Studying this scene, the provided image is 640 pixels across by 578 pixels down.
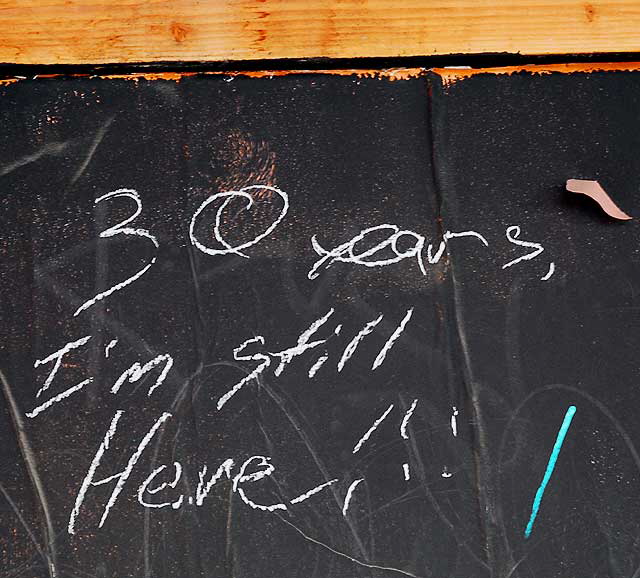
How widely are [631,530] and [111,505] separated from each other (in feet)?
3.20

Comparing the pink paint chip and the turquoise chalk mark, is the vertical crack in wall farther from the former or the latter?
the pink paint chip

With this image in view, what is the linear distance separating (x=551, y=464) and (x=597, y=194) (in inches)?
20.7

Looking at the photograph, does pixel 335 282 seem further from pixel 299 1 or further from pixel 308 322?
pixel 299 1

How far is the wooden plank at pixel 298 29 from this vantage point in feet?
4.97

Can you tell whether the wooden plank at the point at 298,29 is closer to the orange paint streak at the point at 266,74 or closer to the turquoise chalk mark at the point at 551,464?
the orange paint streak at the point at 266,74

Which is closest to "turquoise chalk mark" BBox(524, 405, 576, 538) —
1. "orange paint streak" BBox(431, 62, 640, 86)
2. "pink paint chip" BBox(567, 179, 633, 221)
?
"pink paint chip" BBox(567, 179, 633, 221)

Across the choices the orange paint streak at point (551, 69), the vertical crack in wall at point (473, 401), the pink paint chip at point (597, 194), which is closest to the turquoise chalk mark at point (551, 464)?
the vertical crack in wall at point (473, 401)

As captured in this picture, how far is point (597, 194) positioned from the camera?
1.50 metres

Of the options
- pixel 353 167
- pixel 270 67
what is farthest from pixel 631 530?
pixel 270 67

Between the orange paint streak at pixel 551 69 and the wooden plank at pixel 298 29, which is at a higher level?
the wooden plank at pixel 298 29

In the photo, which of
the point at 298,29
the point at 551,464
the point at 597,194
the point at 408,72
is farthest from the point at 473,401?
the point at 298,29

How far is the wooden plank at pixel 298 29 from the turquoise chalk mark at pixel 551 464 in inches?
28.3

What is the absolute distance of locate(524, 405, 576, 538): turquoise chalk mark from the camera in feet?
4.76

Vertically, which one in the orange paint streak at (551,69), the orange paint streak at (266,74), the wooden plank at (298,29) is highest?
the wooden plank at (298,29)
